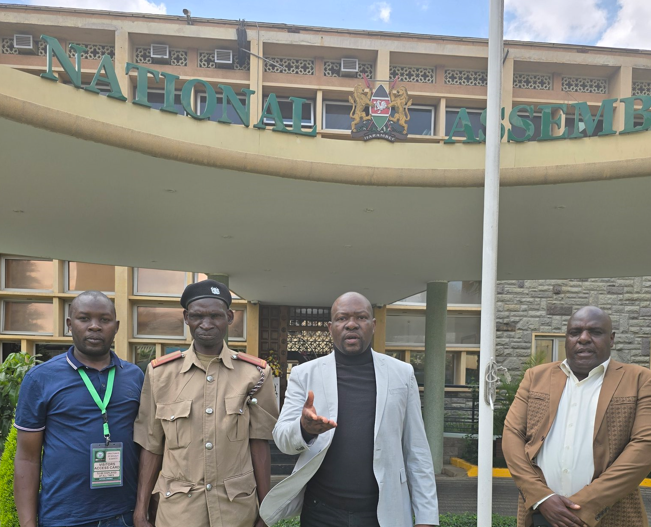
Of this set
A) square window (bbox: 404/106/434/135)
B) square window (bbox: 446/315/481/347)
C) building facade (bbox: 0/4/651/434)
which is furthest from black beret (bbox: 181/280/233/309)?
square window (bbox: 446/315/481/347)

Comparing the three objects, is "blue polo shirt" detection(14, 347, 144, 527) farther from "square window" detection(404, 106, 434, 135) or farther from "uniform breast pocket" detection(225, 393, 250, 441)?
"square window" detection(404, 106, 434, 135)

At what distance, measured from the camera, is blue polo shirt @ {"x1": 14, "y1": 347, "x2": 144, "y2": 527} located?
6.98 ft

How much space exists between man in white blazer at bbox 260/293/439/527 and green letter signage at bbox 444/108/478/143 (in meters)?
2.32

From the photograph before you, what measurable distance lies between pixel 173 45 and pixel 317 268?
720cm

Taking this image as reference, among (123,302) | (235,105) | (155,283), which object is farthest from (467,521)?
(155,283)

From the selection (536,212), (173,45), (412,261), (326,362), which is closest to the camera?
(326,362)

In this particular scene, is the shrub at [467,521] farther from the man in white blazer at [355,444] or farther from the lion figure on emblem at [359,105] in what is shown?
the lion figure on emblem at [359,105]

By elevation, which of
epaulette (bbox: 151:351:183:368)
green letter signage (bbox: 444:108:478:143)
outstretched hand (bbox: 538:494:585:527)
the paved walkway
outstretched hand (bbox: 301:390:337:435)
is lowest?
the paved walkway

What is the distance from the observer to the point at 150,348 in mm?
12062

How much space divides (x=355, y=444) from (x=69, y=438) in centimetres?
113

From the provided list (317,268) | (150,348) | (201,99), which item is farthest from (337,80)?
(150,348)

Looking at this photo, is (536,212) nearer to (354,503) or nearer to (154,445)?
(354,503)

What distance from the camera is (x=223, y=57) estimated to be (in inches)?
460

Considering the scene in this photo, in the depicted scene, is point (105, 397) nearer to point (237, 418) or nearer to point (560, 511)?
point (237, 418)
